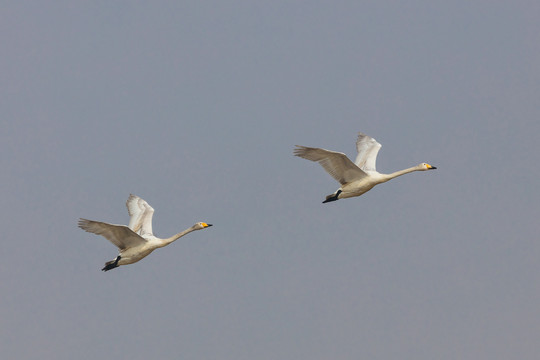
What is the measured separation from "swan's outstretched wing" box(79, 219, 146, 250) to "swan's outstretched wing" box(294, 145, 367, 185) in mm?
11209

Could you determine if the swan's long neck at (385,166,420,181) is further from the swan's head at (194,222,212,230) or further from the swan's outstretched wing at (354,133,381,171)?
the swan's head at (194,222,212,230)

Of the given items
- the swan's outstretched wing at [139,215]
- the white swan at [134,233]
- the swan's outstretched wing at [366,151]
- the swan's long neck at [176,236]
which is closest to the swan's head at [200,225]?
the white swan at [134,233]

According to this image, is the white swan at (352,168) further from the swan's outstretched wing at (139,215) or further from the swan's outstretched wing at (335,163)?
the swan's outstretched wing at (139,215)

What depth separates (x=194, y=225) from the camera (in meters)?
77.0

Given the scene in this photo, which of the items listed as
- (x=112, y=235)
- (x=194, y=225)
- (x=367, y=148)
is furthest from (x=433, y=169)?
(x=112, y=235)

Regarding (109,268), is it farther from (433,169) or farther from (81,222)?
(433,169)

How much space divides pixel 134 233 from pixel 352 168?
13.8 meters

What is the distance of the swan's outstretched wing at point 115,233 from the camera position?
71.0 meters

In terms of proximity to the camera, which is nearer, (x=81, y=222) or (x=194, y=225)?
(x=81, y=222)

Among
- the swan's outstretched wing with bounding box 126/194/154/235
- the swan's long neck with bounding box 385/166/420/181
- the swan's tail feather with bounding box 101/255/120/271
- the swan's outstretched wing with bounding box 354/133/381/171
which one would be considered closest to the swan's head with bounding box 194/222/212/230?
the swan's outstretched wing with bounding box 126/194/154/235

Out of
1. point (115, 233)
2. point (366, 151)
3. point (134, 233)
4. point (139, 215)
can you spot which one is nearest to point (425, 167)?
point (366, 151)

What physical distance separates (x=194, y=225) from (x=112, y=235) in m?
6.10

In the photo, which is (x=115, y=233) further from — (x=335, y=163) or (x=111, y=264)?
(x=335, y=163)

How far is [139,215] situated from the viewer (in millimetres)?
79750
